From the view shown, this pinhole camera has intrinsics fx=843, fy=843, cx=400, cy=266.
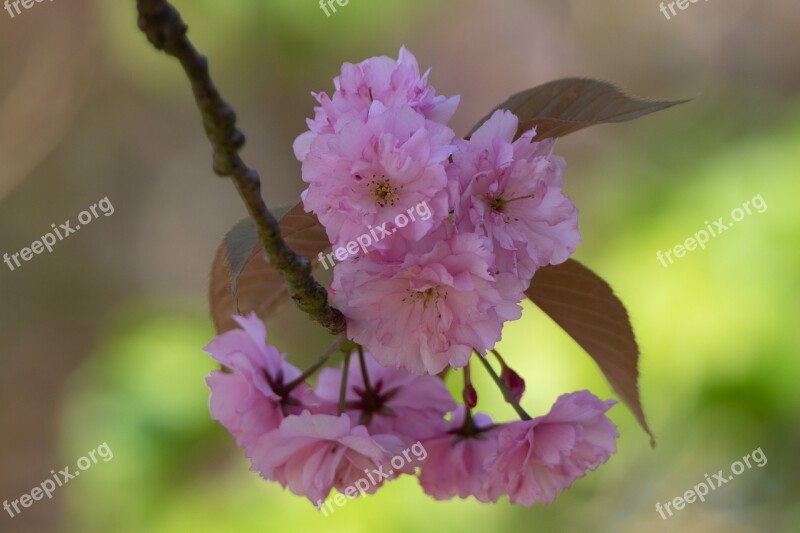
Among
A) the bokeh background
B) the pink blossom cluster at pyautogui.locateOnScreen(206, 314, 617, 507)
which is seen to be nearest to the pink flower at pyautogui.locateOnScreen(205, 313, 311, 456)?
the pink blossom cluster at pyautogui.locateOnScreen(206, 314, 617, 507)

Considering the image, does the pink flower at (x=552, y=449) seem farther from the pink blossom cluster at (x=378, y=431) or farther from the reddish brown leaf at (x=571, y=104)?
the reddish brown leaf at (x=571, y=104)

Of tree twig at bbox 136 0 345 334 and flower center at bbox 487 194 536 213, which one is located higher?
tree twig at bbox 136 0 345 334

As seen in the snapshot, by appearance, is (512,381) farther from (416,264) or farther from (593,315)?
(416,264)

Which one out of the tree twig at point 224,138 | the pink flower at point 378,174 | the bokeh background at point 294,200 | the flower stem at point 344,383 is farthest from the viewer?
the bokeh background at point 294,200

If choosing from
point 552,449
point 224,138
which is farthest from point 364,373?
point 224,138

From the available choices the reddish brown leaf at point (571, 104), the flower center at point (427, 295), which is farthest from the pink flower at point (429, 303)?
the reddish brown leaf at point (571, 104)

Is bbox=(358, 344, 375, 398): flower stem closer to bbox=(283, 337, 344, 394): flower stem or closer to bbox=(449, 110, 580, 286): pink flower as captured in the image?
bbox=(283, 337, 344, 394): flower stem

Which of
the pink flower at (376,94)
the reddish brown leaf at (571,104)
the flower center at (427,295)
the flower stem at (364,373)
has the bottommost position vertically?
the flower stem at (364,373)
